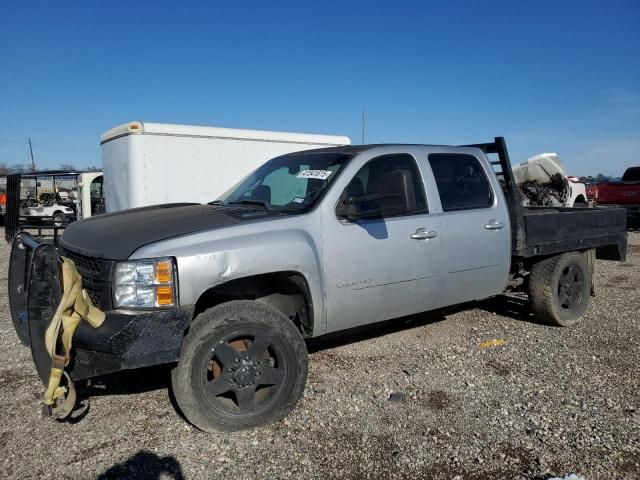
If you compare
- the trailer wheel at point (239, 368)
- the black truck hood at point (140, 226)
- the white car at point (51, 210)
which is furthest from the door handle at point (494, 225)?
the white car at point (51, 210)

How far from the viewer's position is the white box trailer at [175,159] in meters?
8.28

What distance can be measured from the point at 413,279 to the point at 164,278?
2026mm

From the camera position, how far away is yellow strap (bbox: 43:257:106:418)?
9.70ft

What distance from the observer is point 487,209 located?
15.9 ft

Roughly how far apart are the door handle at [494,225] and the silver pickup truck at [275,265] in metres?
0.01

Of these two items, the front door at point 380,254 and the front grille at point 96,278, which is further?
the front door at point 380,254

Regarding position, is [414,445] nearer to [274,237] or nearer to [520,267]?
[274,237]

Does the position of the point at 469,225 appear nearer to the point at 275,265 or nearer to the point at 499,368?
the point at 499,368

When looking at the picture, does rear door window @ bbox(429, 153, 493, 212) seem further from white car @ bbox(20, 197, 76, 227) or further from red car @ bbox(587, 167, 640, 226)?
white car @ bbox(20, 197, 76, 227)

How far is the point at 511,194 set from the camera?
5.29 meters

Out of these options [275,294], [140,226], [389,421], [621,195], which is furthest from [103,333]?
[621,195]

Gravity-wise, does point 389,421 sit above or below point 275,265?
below

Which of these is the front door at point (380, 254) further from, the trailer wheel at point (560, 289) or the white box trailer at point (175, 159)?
the white box trailer at point (175, 159)

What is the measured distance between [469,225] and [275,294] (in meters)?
1.91
